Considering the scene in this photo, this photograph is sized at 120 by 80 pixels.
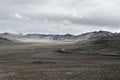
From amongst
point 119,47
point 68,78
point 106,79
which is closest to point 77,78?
point 68,78

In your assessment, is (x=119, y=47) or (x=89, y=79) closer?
(x=89, y=79)

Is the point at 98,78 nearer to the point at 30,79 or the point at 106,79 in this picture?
the point at 106,79

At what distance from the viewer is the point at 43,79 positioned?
45.4 metres

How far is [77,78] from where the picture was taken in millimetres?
45125

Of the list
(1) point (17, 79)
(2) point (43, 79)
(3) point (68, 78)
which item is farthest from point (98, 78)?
(1) point (17, 79)

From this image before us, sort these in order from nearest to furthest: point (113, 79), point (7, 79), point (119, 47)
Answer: point (113, 79), point (7, 79), point (119, 47)

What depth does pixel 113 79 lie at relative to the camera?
43.1 metres

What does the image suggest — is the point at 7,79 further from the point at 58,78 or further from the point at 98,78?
the point at 98,78

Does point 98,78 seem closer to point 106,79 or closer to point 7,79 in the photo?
point 106,79

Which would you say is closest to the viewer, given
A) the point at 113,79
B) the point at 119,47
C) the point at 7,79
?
the point at 113,79

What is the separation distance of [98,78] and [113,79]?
233 centimetres

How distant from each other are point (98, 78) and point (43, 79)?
25.6 ft

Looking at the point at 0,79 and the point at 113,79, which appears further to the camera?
the point at 0,79

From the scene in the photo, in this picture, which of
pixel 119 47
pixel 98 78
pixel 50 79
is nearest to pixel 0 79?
pixel 50 79
